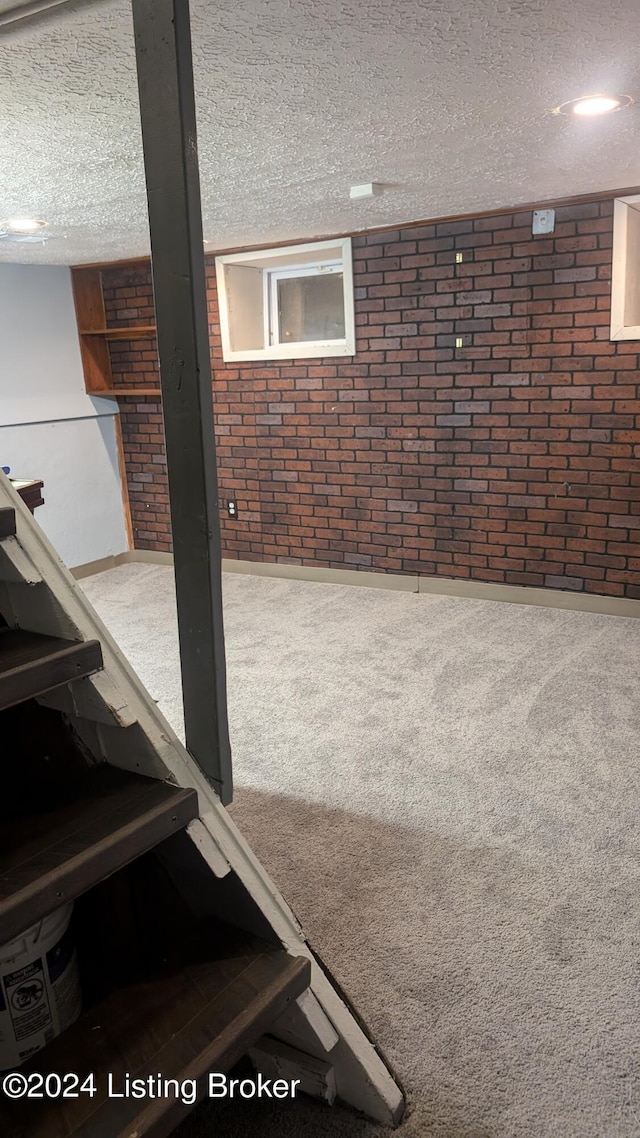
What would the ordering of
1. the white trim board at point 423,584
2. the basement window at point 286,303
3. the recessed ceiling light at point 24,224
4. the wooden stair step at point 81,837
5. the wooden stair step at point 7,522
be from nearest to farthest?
1. the wooden stair step at point 81,837
2. the wooden stair step at point 7,522
3. the recessed ceiling light at point 24,224
4. the white trim board at point 423,584
5. the basement window at point 286,303

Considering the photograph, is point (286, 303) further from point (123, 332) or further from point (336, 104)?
point (336, 104)

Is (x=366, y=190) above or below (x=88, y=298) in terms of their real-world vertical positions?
above

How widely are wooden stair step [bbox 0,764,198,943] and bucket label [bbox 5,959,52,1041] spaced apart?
0.80ft

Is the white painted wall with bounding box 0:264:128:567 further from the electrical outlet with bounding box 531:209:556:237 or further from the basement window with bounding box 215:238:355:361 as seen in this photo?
the electrical outlet with bounding box 531:209:556:237

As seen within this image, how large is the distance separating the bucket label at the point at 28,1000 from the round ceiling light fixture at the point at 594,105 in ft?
8.60

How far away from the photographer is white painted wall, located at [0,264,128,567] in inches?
206

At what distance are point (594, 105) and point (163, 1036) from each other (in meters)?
→ 2.68

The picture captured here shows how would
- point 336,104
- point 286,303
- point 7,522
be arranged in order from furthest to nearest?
1. point 286,303
2. point 336,104
3. point 7,522

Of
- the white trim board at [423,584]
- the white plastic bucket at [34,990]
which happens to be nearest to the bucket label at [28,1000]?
the white plastic bucket at [34,990]

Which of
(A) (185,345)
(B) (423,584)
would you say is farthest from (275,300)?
(A) (185,345)

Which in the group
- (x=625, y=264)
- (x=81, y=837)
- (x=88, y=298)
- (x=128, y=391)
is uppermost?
(x=88, y=298)

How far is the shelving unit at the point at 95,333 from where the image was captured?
565 centimetres

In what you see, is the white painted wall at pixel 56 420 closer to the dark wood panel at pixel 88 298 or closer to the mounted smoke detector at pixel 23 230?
the dark wood panel at pixel 88 298

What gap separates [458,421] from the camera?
4.67 metres
